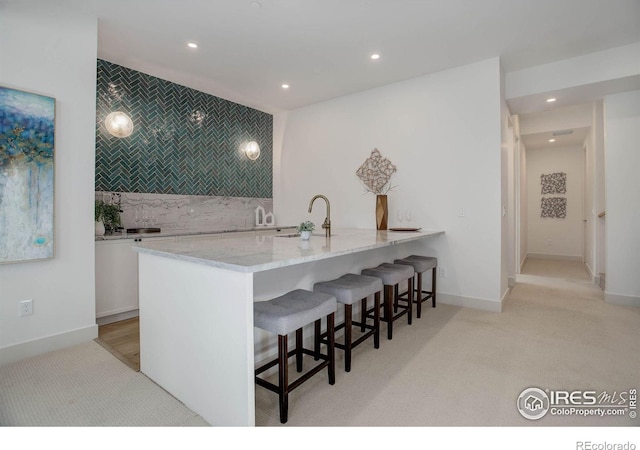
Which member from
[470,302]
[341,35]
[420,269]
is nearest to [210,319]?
[420,269]

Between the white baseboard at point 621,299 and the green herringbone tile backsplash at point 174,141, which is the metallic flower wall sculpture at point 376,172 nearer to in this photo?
the green herringbone tile backsplash at point 174,141

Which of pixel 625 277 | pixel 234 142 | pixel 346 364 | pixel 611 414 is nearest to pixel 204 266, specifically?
pixel 346 364

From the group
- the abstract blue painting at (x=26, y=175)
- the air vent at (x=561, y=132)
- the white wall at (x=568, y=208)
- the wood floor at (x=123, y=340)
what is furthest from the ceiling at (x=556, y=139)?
A: the abstract blue painting at (x=26, y=175)

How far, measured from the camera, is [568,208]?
277 inches

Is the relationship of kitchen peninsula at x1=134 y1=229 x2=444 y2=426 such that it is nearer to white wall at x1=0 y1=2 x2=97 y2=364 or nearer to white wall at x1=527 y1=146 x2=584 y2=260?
white wall at x1=0 y1=2 x2=97 y2=364

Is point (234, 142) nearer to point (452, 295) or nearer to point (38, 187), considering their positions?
point (38, 187)

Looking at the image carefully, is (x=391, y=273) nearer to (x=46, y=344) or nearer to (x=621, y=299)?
(x=46, y=344)

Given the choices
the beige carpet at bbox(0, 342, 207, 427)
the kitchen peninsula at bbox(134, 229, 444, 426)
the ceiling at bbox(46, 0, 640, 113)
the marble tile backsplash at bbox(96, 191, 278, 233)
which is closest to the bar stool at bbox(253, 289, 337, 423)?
the kitchen peninsula at bbox(134, 229, 444, 426)

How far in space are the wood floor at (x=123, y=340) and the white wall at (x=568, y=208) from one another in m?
8.06

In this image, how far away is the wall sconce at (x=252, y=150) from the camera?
16.4 ft

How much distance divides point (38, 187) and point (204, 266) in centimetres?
174

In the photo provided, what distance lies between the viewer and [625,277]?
3.65 meters

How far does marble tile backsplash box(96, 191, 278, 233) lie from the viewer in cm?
369

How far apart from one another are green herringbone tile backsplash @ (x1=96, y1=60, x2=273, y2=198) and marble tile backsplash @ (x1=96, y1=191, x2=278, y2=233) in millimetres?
93
